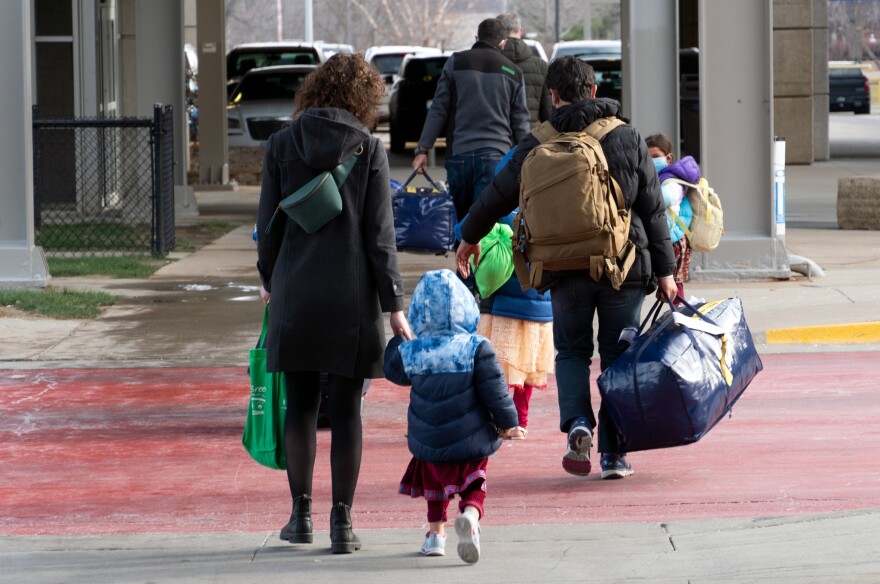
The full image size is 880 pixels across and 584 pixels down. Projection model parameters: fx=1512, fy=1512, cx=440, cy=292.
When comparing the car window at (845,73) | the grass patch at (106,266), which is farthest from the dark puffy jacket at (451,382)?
the car window at (845,73)

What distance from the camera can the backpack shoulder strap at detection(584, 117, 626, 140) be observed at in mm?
6297

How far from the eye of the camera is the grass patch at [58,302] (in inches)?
463

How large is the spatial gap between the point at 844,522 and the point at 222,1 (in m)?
19.5

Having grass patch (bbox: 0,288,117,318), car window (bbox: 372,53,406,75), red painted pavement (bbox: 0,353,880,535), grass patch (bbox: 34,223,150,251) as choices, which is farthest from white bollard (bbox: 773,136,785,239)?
car window (bbox: 372,53,406,75)

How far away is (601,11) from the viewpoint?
299 feet

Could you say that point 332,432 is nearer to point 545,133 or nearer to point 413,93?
point 545,133

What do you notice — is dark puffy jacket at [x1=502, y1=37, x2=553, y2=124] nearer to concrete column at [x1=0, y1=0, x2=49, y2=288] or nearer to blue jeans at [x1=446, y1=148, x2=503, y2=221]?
blue jeans at [x1=446, y1=148, x2=503, y2=221]

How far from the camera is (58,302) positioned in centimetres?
1204

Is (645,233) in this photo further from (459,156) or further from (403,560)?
(459,156)

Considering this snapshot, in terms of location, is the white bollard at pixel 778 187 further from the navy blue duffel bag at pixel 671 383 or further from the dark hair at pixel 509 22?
the navy blue duffel bag at pixel 671 383

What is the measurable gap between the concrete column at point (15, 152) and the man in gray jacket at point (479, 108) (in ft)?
12.7

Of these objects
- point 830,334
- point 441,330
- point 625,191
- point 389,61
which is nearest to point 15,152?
point 830,334

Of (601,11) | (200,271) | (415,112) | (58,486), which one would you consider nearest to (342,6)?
(601,11)

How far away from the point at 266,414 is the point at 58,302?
21.5 feet
